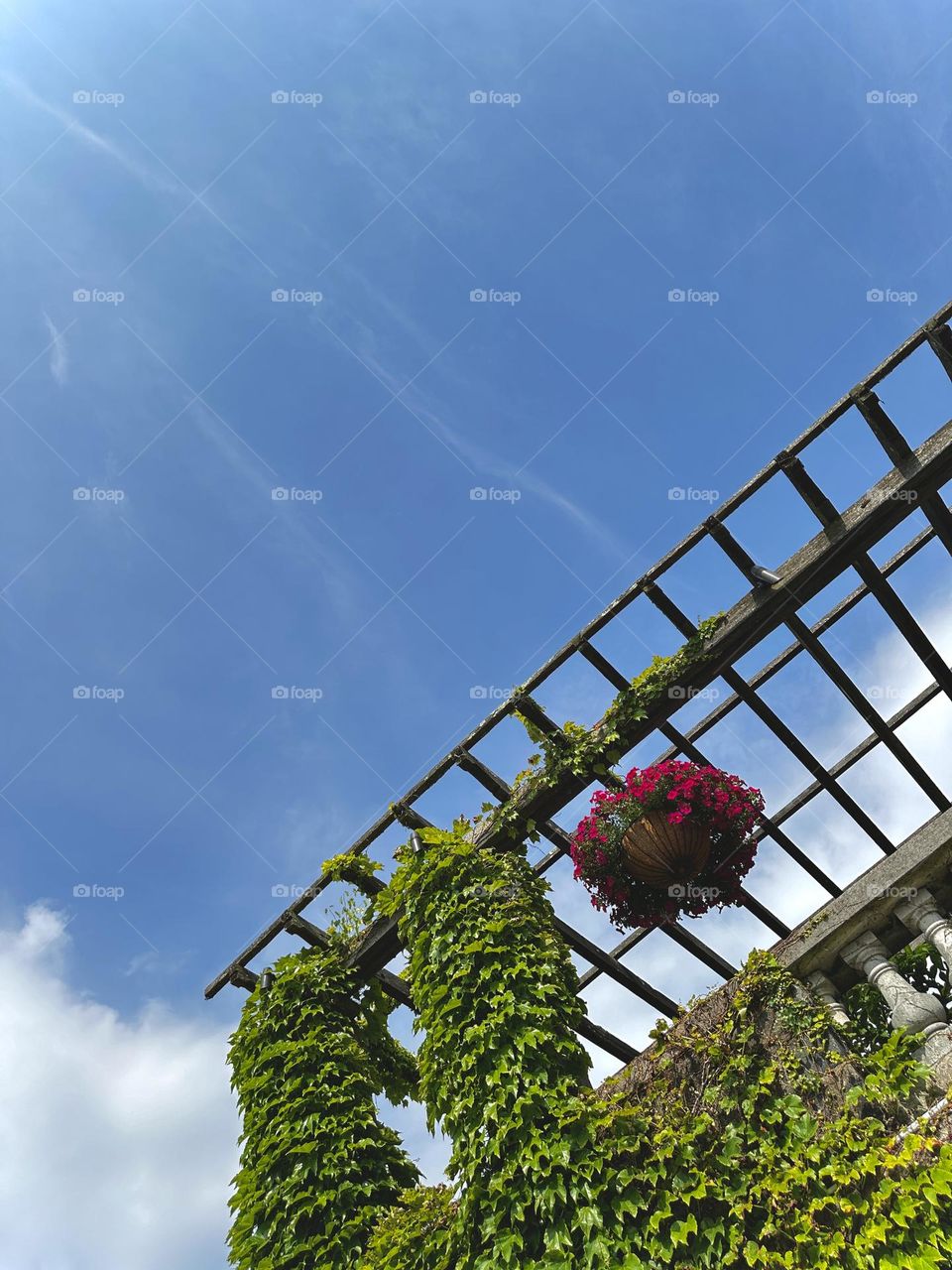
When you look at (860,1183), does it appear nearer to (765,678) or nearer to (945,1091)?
(945,1091)

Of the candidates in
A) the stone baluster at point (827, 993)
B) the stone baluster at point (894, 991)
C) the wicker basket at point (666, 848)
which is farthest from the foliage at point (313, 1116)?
the stone baluster at point (894, 991)

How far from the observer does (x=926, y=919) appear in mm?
4715

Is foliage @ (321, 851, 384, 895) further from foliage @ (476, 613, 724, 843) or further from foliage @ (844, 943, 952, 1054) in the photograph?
foliage @ (844, 943, 952, 1054)

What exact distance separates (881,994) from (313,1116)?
14.3 feet

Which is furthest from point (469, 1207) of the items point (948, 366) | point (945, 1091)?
point (948, 366)

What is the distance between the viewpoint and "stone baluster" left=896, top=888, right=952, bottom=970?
459 centimetres

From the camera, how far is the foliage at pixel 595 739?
654cm

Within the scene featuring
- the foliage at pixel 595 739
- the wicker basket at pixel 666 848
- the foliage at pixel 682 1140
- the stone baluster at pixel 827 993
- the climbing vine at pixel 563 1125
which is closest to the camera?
the foliage at pixel 682 1140

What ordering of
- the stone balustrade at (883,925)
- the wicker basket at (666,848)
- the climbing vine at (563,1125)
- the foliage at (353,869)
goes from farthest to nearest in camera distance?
the foliage at (353,869), the wicker basket at (666,848), the stone balustrade at (883,925), the climbing vine at (563,1125)

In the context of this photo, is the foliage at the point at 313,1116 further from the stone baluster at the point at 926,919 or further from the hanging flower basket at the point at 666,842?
the stone baluster at the point at 926,919

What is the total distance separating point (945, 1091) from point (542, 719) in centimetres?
360

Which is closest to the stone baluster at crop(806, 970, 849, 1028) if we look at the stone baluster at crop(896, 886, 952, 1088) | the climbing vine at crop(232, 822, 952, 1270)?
the climbing vine at crop(232, 822, 952, 1270)

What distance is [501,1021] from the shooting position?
520 cm

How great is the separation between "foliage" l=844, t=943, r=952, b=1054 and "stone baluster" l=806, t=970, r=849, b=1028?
0.21 feet
